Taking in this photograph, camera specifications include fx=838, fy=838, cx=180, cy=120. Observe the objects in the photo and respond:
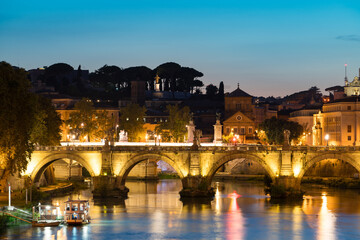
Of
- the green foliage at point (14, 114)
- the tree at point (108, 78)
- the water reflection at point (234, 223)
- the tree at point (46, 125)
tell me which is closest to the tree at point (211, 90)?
the tree at point (108, 78)

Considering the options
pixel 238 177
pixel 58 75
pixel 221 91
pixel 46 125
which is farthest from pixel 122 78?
pixel 46 125

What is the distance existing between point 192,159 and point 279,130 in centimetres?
3762

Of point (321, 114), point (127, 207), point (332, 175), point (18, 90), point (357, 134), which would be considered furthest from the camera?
point (321, 114)

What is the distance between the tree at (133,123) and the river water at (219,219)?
31.7m

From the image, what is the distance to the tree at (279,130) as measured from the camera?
10844cm

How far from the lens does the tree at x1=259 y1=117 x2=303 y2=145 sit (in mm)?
108438

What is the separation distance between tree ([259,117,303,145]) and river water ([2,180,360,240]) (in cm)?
2860

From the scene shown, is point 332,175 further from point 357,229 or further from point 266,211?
point 357,229

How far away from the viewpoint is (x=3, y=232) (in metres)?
54.3

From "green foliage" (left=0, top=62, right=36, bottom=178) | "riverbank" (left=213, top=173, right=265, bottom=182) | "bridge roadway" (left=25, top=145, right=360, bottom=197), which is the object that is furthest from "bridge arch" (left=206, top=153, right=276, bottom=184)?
"riverbank" (left=213, top=173, right=265, bottom=182)

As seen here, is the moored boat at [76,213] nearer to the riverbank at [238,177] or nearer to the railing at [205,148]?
the railing at [205,148]

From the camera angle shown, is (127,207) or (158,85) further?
(158,85)

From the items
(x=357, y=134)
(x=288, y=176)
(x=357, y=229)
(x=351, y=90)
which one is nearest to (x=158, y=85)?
(x=351, y=90)

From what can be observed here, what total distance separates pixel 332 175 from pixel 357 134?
1703 cm
